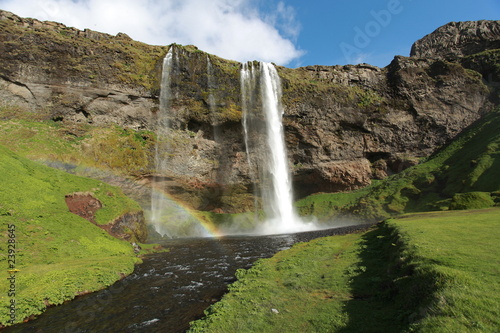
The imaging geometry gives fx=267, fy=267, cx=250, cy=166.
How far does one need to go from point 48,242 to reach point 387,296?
19.2 m

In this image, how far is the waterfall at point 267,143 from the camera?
49.3 meters

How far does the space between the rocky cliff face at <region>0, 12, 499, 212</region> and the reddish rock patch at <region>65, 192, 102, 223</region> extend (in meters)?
19.9

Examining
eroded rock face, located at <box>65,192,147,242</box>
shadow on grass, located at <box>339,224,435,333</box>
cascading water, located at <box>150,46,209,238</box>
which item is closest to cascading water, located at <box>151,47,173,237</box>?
cascading water, located at <box>150,46,209,238</box>

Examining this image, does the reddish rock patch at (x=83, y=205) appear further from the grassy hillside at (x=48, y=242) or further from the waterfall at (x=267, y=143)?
the waterfall at (x=267, y=143)

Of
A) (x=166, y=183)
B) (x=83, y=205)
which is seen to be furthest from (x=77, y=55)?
(x=83, y=205)

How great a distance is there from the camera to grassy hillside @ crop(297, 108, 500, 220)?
38.2 meters

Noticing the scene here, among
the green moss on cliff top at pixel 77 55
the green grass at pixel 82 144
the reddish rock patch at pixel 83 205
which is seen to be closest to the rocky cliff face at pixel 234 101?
the green moss on cliff top at pixel 77 55

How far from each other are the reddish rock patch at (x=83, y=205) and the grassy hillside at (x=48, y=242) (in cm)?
53

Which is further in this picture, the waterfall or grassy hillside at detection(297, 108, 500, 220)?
the waterfall

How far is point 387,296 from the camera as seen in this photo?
862 centimetres

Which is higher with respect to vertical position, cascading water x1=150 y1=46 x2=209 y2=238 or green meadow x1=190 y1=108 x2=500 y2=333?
cascading water x1=150 y1=46 x2=209 y2=238

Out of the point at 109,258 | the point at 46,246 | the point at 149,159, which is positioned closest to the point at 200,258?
the point at 109,258

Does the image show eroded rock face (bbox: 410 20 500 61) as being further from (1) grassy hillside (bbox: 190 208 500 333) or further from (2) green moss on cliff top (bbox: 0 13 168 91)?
(1) grassy hillside (bbox: 190 208 500 333)

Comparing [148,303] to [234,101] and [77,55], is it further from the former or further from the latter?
[77,55]
